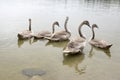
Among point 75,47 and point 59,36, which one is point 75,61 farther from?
point 59,36

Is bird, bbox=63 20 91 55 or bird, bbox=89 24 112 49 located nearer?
bird, bbox=63 20 91 55

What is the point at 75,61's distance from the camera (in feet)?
30.8

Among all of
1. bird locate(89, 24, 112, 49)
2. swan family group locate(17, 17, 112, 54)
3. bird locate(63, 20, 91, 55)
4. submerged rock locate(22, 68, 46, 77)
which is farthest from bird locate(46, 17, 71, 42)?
submerged rock locate(22, 68, 46, 77)

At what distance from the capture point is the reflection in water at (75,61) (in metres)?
8.57

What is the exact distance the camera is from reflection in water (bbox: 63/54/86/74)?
8.57 meters

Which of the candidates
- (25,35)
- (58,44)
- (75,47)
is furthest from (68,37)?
(75,47)

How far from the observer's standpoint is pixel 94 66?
8.82 m

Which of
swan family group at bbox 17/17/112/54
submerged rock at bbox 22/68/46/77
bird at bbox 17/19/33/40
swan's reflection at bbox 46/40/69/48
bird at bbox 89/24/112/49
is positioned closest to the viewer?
submerged rock at bbox 22/68/46/77

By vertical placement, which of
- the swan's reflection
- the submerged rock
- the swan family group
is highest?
the swan family group

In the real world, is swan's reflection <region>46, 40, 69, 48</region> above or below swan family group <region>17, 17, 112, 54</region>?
below

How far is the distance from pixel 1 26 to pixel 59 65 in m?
6.37

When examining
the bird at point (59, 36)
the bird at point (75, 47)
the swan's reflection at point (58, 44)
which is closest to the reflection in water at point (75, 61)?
the bird at point (75, 47)

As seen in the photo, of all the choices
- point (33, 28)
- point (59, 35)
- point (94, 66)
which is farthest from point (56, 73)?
point (33, 28)

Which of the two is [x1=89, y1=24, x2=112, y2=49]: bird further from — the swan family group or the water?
the water
